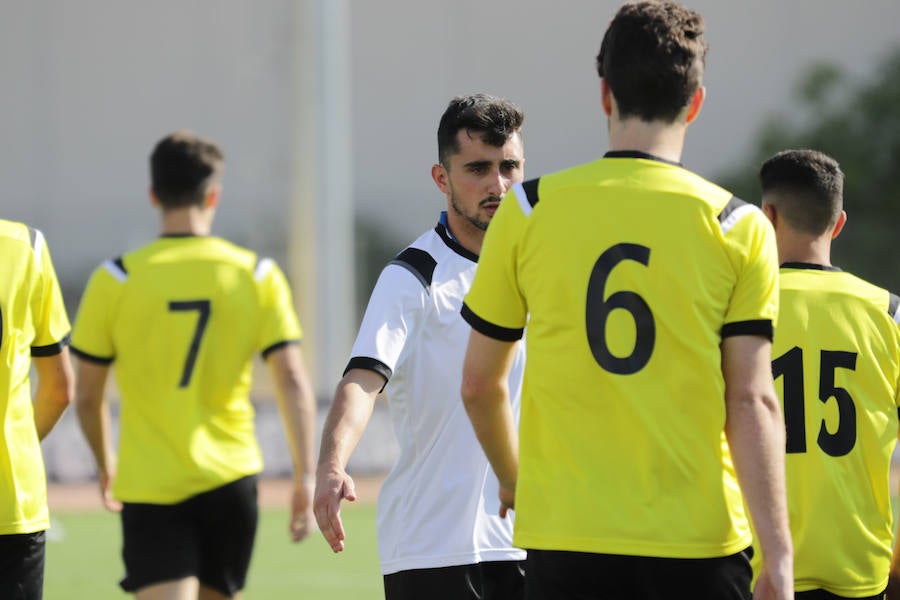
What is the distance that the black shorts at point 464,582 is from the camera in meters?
4.29

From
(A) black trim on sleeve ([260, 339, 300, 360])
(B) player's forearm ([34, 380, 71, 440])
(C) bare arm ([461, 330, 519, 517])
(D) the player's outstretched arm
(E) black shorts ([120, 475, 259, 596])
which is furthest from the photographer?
(A) black trim on sleeve ([260, 339, 300, 360])

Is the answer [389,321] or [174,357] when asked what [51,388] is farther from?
[389,321]

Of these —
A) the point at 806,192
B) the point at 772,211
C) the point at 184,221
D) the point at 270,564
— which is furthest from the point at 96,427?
the point at 270,564

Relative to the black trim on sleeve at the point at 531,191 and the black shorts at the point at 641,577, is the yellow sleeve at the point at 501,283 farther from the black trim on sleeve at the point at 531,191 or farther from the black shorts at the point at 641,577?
the black shorts at the point at 641,577

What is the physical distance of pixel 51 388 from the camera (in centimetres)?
479

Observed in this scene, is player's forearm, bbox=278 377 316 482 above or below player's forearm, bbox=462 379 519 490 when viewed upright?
below

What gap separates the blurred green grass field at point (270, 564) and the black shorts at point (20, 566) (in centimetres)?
519

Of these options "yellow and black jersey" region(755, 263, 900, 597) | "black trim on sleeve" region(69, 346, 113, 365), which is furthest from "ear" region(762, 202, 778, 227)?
"black trim on sleeve" region(69, 346, 113, 365)

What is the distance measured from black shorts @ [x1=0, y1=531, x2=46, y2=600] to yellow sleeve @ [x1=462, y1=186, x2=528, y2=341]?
5.91 ft

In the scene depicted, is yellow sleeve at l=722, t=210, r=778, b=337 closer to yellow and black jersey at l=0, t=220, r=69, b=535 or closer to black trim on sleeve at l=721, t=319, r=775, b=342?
black trim on sleeve at l=721, t=319, r=775, b=342

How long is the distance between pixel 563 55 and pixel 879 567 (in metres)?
21.5

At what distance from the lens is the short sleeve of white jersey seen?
4043 millimetres

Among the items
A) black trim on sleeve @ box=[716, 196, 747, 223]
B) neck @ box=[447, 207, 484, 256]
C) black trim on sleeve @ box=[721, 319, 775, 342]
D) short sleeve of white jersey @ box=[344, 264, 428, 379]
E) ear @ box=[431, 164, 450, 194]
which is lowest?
short sleeve of white jersey @ box=[344, 264, 428, 379]

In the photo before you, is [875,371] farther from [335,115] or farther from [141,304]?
[335,115]
